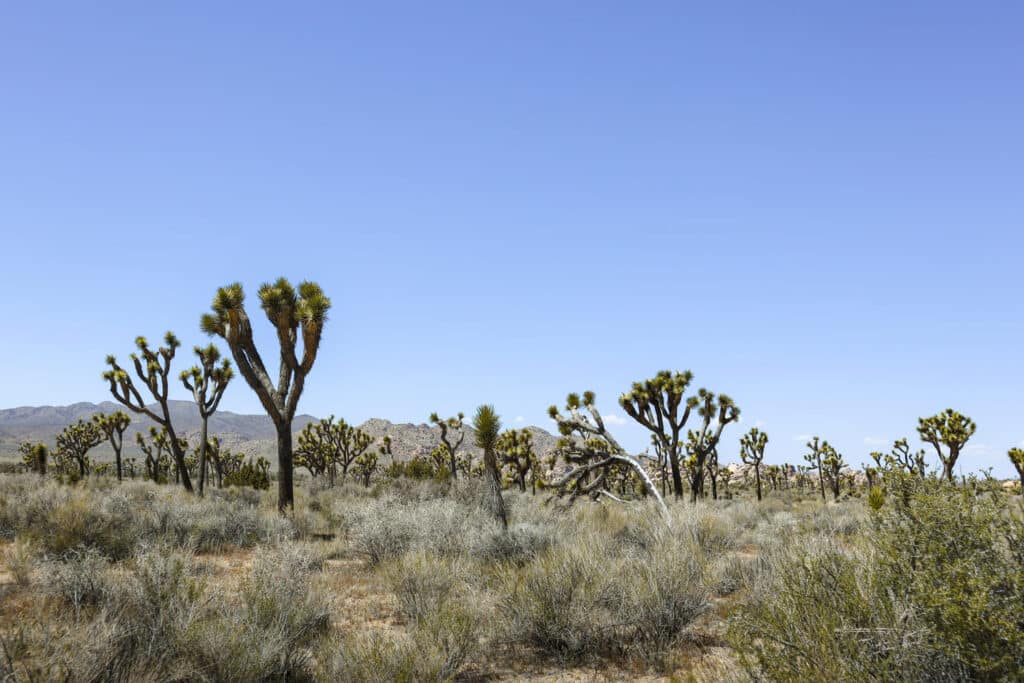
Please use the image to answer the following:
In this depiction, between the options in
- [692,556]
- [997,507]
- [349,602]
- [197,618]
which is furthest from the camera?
[349,602]

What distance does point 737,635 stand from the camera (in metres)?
4.08

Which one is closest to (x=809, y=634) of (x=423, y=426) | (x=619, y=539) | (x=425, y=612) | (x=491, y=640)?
(x=491, y=640)

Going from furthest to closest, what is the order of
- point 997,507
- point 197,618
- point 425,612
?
point 425,612
point 197,618
point 997,507

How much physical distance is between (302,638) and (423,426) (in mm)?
125233

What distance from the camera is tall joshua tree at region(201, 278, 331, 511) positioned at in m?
17.4

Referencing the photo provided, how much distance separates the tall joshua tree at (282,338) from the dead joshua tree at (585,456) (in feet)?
24.5

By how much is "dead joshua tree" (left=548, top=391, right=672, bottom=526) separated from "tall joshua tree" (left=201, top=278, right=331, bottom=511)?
7.46m

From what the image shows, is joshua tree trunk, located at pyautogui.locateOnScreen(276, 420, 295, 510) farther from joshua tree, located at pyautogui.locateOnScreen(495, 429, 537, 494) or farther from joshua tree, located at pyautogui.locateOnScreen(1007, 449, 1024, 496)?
joshua tree, located at pyautogui.locateOnScreen(1007, 449, 1024, 496)

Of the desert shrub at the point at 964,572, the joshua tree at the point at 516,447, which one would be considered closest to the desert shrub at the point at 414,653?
the desert shrub at the point at 964,572

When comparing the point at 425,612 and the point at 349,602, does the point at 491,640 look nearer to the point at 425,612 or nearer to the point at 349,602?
the point at 425,612

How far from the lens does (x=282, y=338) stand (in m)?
17.4

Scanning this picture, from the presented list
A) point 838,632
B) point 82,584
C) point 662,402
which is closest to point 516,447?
point 662,402

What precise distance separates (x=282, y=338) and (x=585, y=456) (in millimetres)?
9247

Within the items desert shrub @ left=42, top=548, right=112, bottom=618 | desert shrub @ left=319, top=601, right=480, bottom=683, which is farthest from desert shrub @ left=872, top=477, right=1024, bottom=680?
desert shrub @ left=42, top=548, right=112, bottom=618
